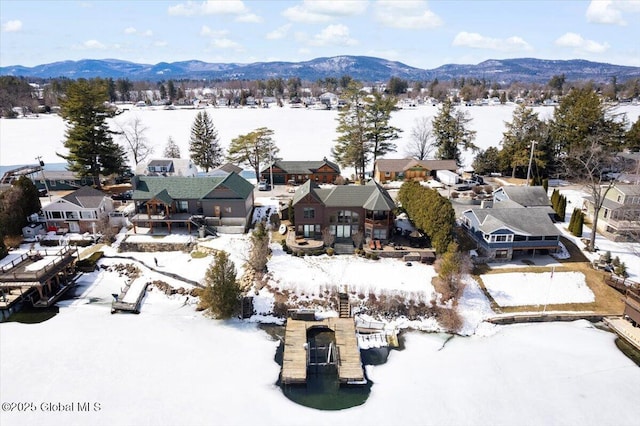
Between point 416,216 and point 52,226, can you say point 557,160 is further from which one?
point 52,226

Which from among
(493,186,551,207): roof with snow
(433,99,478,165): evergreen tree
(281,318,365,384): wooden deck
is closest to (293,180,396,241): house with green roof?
(281,318,365,384): wooden deck

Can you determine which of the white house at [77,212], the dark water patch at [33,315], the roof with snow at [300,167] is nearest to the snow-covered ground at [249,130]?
the roof with snow at [300,167]

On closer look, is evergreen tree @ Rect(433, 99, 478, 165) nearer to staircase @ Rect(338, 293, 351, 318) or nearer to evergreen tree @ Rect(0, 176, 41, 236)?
staircase @ Rect(338, 293, 351, 318)

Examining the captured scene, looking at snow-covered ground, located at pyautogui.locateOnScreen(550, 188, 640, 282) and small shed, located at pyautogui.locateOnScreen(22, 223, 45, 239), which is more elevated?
small shed, located at pyautogui.locateOnScreen(22, 223, 45, 239)

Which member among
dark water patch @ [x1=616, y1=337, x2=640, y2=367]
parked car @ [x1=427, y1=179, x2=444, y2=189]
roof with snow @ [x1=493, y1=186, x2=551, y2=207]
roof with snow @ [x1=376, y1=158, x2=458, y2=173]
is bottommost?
dark water patch @ [x1=616, y1=337, x2=640, y2=367]

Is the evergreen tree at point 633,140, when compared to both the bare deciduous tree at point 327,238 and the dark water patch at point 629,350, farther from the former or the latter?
the bare deciduous tree at point 327,238

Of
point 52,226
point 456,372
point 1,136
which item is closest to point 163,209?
point 52,226

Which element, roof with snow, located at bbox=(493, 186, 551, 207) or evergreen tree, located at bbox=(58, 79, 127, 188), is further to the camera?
evergreen tree, located at bbox=(58, 79, 127, 188)
